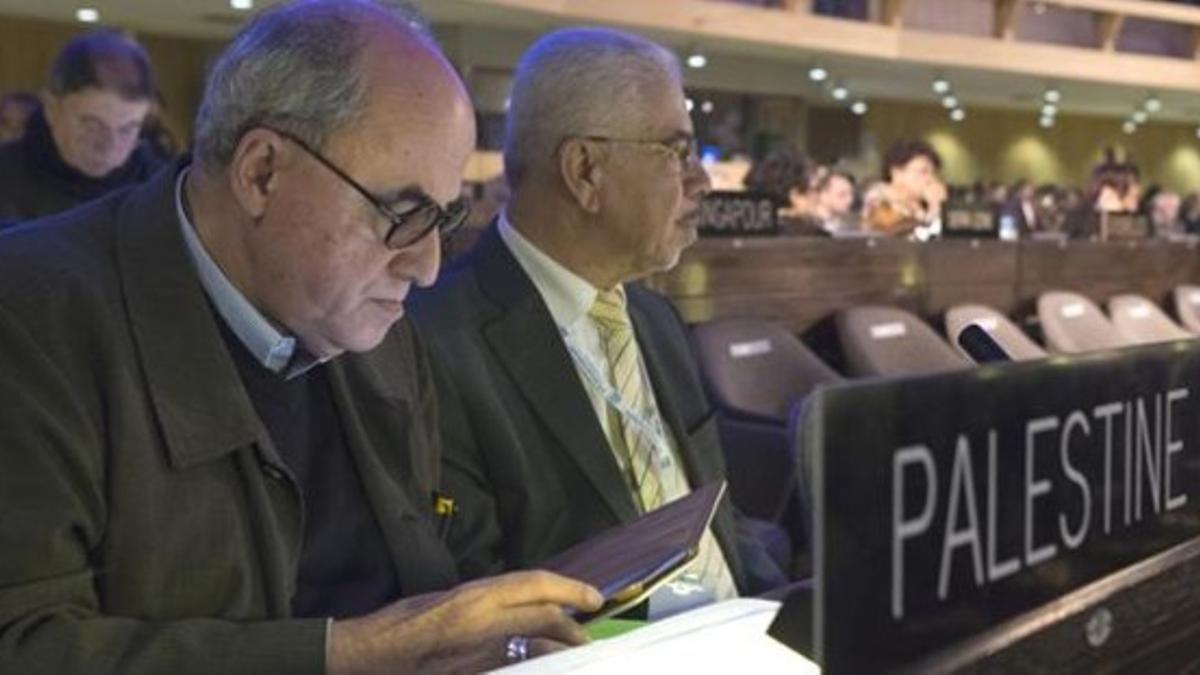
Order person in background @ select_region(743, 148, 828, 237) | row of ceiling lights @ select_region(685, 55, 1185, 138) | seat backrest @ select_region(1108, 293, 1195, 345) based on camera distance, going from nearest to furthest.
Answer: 1. seat backrest @ select_region(1108, 293, 1195, 345)
2. person in background @ select_region(743, 148, 828, 237)
3. row of ceiling lights @ select_region(685, 55, 1185, 138)

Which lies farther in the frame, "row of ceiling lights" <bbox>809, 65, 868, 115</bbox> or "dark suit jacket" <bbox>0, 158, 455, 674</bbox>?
"row of ceiling lights" <bbox>809, 65, 868, 115</bbox>

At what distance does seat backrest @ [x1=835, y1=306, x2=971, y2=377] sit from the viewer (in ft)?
14.3

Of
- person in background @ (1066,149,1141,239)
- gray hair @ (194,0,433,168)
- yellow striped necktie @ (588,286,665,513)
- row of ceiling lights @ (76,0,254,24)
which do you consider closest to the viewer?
gray hair @ (194,0,433,168)

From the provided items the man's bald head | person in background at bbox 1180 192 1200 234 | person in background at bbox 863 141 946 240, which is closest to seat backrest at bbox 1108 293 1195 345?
person in background at bbox 863 141 946 240

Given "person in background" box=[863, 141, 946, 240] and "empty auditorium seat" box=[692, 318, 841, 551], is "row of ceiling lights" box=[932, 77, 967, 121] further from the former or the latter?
"empty auditorium seat" box=[692, 318, 841, 551]

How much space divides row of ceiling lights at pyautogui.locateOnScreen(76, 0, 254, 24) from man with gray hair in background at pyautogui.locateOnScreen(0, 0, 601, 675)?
746 centimetres

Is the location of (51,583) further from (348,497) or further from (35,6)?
(35,6)

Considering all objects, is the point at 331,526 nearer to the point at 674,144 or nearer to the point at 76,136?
the point at 674,144

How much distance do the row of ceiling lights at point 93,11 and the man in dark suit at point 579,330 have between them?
6805mm

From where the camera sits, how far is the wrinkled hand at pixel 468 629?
3.73 ft

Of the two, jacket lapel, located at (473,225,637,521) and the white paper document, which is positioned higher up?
the white paper document

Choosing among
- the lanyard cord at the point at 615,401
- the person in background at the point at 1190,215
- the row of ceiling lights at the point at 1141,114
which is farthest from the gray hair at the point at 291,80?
the row of ceiling lights at the point at 1141,114

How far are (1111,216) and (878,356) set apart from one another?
85.5 inches

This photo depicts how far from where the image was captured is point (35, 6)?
31.6ft
